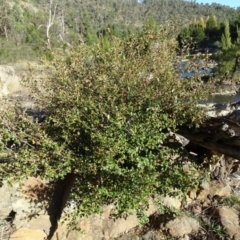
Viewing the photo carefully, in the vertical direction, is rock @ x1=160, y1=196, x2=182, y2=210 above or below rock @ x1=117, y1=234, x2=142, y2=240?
above

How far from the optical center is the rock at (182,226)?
7.02 m

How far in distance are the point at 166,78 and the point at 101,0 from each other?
438 ft

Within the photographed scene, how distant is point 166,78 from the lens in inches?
272

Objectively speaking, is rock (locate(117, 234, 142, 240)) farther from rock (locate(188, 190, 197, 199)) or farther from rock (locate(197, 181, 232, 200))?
rock (locate(197, 181, 232, 200))

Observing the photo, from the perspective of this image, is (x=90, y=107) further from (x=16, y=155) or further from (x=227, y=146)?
(x=227, y=146)

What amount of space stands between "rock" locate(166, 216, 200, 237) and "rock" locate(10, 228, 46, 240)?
276 centimetres

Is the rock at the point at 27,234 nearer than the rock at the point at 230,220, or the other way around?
the rock at the point at 27,234

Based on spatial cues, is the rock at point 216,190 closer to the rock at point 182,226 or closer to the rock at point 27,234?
the rock at point 182,226

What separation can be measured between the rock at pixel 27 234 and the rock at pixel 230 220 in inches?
162

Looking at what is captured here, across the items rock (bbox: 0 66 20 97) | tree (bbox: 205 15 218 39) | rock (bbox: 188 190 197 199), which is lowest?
rock (bbox: 0 66 20 97)

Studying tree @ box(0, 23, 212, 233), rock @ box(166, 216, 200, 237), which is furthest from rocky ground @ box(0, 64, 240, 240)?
tree @ box(0, 23, 212, 233)

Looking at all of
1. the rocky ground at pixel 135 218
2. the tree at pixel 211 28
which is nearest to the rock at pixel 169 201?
the rocky ground at pixel 135 218

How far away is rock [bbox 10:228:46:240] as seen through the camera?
20.8ft

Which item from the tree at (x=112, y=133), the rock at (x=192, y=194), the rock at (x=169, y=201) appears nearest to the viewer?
the tree at (x=112, y=133)
